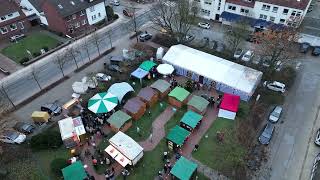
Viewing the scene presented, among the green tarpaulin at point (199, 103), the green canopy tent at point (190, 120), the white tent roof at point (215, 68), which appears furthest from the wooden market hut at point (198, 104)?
the white tent roof at point (215, 68)

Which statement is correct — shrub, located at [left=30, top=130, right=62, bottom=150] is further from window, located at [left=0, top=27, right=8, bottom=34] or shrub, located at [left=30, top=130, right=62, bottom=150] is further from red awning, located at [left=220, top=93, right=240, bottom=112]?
window, located at [left=0, top=27, right=8, bottom=34]

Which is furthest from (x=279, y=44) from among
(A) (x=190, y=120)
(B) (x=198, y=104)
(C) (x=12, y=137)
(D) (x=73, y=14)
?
(C) (x=12, y=137)

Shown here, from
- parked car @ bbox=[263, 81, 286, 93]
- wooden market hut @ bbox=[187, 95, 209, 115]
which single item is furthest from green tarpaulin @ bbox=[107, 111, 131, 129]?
parked car @ bbox=[263, 81, 286, 93]

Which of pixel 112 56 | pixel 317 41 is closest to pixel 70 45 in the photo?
pixel 112 56

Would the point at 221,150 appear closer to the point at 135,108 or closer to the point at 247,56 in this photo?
the point at 135,108

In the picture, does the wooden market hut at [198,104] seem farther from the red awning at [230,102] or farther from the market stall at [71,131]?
the market stall at [71,131]

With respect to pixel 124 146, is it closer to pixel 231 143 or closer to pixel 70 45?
pixel 231 143
